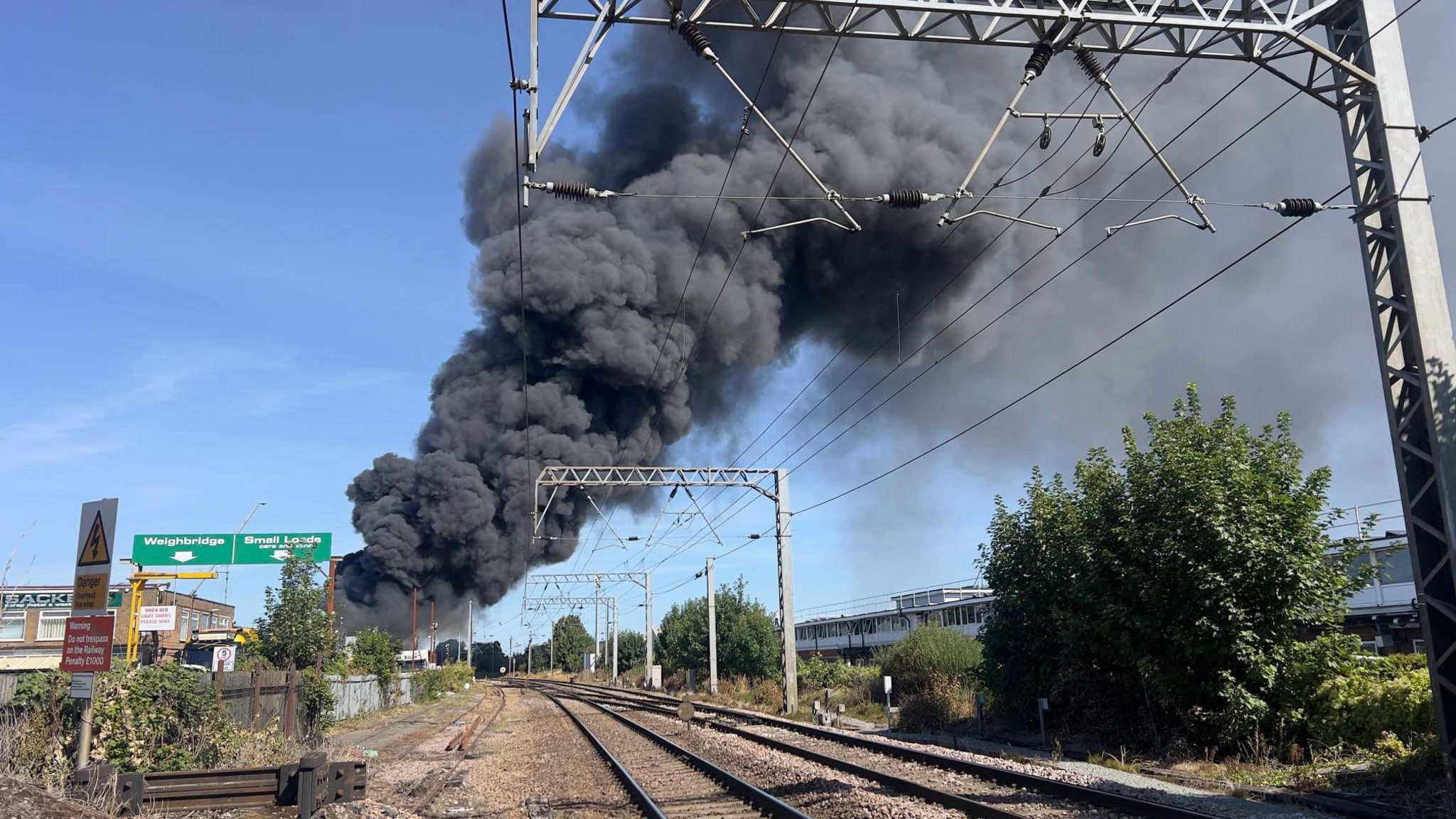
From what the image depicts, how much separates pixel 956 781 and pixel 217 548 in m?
30.1

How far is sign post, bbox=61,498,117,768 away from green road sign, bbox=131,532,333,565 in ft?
80.6

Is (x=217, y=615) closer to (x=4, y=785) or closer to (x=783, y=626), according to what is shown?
(x=783, y=626)

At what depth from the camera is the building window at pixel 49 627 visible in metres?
51.6

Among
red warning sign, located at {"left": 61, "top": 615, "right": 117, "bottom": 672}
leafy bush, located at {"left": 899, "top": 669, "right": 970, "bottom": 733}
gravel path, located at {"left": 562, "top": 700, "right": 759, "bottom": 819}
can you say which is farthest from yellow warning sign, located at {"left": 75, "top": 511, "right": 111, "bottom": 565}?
leafy bush, located at {"left": 899, "top": 669, "right": 970, "bottom": 733}

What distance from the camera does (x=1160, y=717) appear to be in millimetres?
16594

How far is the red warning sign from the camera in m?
9.67

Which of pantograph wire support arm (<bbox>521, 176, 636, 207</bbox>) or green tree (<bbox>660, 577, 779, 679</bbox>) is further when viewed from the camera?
green tree (<bbox>660, 577, 779, 679</bbox>)

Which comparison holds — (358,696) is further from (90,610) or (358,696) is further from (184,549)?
(90,610)

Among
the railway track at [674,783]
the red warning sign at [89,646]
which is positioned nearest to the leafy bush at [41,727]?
the red warning sign at [89,646]

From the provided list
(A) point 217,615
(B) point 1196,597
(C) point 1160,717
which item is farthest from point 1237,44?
(A) point 217,615

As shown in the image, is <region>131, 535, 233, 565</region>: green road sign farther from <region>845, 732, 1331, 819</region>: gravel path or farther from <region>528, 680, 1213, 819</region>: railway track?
<region>845, 732, 1331, 819</region>: gravel path

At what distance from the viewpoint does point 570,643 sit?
4151 inches

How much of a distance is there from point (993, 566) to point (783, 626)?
9.11m

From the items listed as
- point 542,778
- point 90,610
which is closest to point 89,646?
point 90,610
